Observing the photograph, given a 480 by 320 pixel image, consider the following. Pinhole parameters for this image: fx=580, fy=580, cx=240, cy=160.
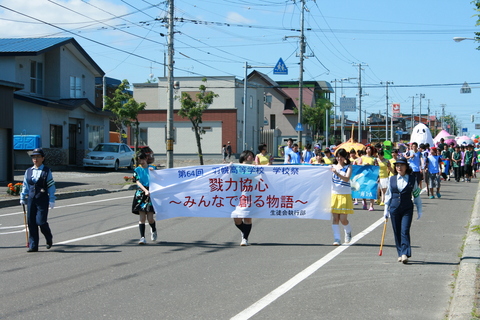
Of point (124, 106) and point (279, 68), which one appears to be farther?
point (279, 68)

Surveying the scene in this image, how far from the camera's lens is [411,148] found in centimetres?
2053

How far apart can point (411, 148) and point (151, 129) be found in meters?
35.7

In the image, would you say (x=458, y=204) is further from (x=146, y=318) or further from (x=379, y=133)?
(x=379, y=133)

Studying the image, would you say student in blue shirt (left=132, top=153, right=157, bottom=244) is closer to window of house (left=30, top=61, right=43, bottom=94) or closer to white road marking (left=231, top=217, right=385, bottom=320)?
white road marking (left=231, top=217, right=385, bottom=320)

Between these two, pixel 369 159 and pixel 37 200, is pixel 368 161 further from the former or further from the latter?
pixel 37 200

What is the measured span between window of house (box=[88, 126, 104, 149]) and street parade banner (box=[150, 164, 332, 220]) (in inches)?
1166

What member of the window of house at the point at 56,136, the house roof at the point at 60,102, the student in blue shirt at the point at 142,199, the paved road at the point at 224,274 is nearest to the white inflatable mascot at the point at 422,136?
the house roof at the point at 60,102

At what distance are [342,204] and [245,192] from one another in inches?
69.7

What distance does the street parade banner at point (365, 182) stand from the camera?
14.8m

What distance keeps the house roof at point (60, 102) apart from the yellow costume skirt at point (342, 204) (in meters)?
24.4

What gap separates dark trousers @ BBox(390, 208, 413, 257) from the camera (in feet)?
28.0

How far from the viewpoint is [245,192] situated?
1066cm

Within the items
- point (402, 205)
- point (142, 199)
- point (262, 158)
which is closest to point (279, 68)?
point (262, 158)

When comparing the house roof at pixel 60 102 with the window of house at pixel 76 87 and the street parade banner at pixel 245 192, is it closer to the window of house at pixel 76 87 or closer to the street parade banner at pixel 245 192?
the window of house at pixel 76 87
